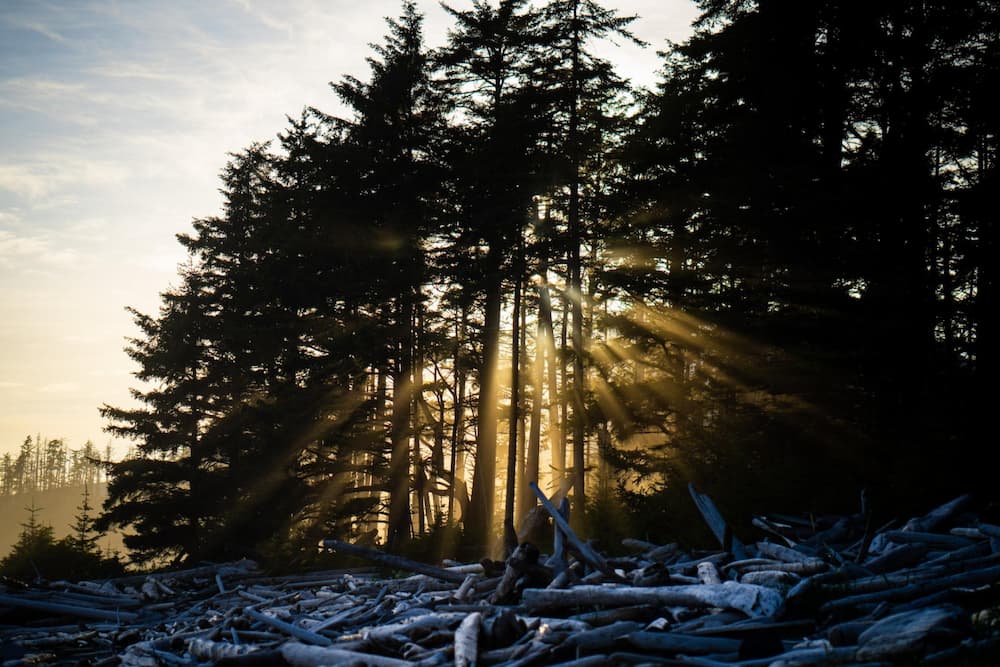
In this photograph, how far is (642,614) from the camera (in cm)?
633

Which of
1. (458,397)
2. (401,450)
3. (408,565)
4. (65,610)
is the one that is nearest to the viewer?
(408,565)

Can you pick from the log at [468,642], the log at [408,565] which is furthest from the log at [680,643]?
the log at [408,565]

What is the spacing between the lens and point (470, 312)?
2234cm

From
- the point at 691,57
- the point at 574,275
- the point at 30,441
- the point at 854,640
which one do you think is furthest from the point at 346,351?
the point at 30,441

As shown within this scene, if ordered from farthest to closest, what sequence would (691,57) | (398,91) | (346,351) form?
(398,91)
(346,351)
(691,57)

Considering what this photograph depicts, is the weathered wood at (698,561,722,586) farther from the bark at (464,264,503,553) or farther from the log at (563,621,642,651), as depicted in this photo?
the bark at (464,264,503,553)

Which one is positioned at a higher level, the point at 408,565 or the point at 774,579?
the point at 774,579

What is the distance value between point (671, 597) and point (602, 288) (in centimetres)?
→ 1369

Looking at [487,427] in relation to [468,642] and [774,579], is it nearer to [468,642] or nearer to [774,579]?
[774,579]

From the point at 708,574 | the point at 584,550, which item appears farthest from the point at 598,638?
the point at 584,550

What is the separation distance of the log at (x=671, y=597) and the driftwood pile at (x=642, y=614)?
0.05ft

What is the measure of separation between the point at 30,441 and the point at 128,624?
173m

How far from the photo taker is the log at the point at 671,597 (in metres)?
5.99

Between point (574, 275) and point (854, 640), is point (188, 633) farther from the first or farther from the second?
point (574, 275)
